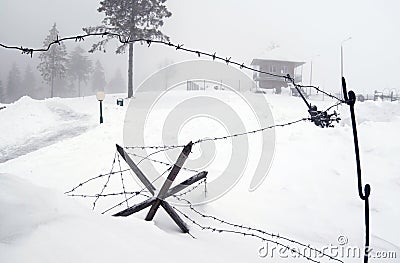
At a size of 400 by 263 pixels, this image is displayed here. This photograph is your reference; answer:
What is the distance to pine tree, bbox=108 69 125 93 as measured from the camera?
90069mm

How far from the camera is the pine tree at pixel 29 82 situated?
80.7 m

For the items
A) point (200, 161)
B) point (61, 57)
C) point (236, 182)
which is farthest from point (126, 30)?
point (61, 57)

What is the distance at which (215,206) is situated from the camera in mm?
4129

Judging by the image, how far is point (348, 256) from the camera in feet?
10.6

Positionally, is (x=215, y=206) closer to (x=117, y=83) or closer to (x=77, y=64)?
(x=77, y=64)

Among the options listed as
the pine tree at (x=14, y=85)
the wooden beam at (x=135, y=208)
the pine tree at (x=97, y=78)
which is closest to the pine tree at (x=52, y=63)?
the pine tree at (x=97, y=78)

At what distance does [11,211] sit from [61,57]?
162 feet

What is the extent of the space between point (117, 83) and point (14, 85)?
88.8 feet

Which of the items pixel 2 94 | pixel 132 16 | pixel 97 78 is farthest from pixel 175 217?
pixel 2 94

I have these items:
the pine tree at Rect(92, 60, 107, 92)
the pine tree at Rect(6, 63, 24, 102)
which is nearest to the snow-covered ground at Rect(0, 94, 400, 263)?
the pine tree at Rect(92, 60, 107, 92)

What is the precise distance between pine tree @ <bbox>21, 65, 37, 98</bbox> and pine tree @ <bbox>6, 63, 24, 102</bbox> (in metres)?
1.20

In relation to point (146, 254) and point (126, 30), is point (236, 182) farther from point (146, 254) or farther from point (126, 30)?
point (126, 30)

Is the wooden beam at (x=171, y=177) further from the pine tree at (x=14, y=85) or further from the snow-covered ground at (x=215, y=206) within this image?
the pine tree at (x=14, y=85)

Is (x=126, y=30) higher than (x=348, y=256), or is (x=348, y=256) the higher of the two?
(x=126, y=30)
